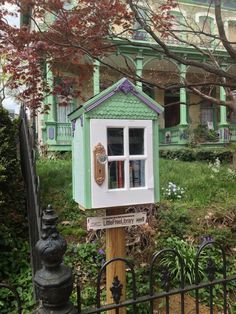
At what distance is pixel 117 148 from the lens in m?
2.21

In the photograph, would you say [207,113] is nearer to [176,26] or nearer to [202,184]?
[176,26]

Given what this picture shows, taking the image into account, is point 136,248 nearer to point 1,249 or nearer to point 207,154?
point 1,249


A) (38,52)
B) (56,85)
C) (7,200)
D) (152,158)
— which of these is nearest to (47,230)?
(152,158)

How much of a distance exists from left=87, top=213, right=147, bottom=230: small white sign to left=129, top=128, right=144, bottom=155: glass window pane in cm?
44

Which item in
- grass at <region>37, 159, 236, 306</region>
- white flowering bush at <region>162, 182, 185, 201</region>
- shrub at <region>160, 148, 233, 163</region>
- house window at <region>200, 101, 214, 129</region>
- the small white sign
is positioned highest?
house window at <region>200, 101, 214, 129</region>

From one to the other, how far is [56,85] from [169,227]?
3.38 metres

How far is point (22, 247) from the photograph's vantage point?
3.85 metres

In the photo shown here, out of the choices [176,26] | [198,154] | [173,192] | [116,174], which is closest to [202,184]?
[173,192]

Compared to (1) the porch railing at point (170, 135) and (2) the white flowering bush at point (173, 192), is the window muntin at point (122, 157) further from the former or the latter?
(1) the porch railing at point (170, 135)

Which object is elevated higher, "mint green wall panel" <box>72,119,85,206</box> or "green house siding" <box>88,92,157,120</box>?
"green house siding" <box>88,92,157,120</box>

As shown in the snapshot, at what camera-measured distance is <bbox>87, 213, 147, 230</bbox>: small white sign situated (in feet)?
7.09

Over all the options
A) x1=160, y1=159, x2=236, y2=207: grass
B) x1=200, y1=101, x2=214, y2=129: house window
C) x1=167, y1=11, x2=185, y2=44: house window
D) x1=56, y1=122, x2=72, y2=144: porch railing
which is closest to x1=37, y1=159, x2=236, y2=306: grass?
x1=160, y1=159, x2=236, y2=207: grass

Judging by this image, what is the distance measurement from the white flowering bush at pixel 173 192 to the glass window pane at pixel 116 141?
10.4 ft

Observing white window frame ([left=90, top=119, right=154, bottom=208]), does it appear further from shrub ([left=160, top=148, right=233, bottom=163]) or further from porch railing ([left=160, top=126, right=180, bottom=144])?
porch railing ([left=160, top=126, right=180, bottom=144])
